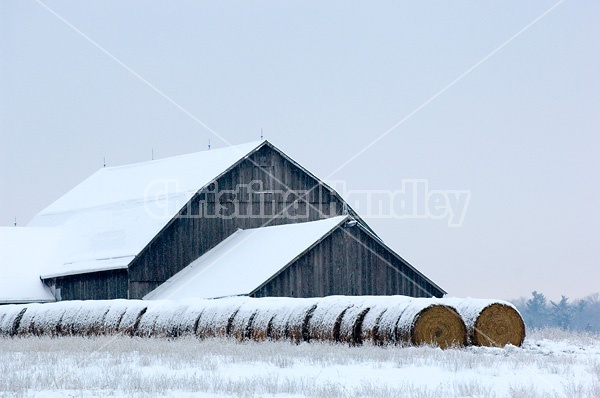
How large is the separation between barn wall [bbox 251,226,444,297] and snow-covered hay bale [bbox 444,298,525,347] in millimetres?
12343

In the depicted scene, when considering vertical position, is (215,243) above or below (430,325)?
above

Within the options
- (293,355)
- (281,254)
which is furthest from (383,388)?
(281,254)

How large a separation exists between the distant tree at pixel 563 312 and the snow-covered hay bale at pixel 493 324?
409 ft

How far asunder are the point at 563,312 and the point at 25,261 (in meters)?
116

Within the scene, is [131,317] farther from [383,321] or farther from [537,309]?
[537,309]

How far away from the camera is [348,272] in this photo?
4006 cm

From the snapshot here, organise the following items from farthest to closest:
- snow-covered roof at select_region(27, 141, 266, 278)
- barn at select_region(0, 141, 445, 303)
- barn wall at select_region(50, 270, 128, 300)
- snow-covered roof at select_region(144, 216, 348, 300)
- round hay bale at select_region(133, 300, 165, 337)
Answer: snow-covered roof at select_region(27, 141, 266, 278), barn wall at select_region(50, 270, 128, 300), barn at select_region(0, 141, 445, 303), snow-covered roof at select_region(144, 216, 348, 300), round hay bale at select_region(133, 300, 165, 337)

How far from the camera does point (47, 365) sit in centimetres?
1977

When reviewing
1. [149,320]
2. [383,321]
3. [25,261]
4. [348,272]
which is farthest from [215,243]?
[383,321]

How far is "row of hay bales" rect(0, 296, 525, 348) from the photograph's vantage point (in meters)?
25.9

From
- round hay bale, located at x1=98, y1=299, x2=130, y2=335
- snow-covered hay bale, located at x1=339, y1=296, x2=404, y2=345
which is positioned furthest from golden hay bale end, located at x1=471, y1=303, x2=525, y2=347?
round hay bale, located at x1=98, y1=299, x2=130, y2=335

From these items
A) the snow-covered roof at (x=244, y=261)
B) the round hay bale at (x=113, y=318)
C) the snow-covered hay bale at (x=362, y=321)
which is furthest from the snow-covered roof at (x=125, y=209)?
the snow-covered hay bale at (x=362, y=321)

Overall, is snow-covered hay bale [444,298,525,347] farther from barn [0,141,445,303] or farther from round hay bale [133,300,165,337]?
barn [0,141,445,303]

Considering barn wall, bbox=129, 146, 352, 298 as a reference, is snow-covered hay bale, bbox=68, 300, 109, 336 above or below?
below
